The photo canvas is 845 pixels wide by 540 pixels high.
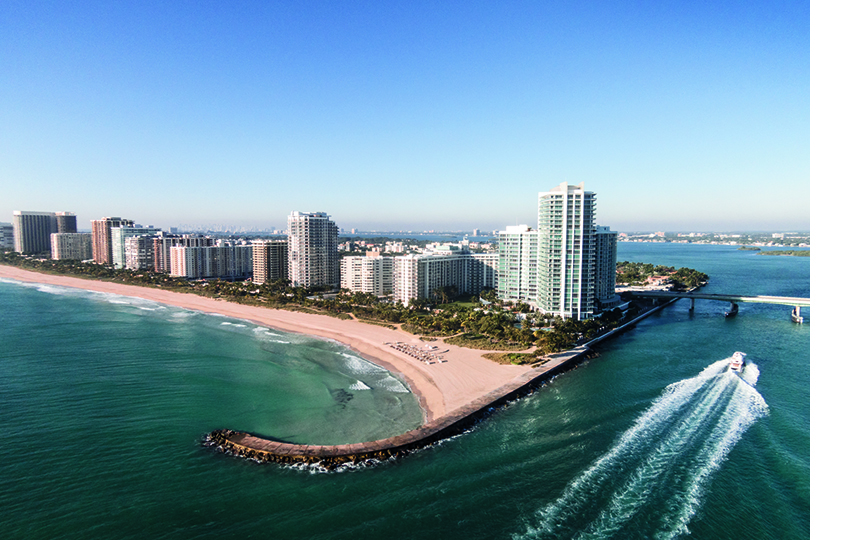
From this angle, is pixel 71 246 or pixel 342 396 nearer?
pixel 342 396

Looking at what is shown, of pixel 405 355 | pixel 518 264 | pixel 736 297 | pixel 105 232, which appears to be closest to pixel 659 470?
pixel 405 355

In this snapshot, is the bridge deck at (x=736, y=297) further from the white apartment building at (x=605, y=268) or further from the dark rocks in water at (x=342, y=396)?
the dark rocks in water at (x=342, y=396)

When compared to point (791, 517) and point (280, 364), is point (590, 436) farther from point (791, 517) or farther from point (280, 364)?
point (280, 364)

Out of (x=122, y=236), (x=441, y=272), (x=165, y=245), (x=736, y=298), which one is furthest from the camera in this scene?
(x=122, y=236)

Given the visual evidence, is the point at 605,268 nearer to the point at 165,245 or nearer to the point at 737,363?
the point at 737,363

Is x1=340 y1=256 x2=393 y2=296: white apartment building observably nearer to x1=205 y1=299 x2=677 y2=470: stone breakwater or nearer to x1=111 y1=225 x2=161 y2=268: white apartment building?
x1=205 y1=299 x2=677 y2=470: stone breakwater

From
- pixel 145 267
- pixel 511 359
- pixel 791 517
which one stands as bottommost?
pixel 791 517
